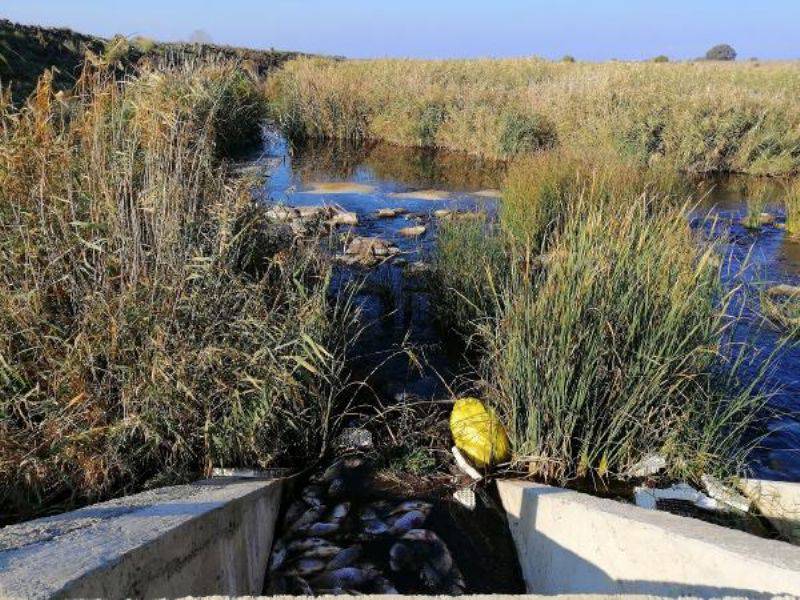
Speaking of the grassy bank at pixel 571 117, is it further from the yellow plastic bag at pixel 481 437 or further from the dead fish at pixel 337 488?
the dead fish at pixel 337 488

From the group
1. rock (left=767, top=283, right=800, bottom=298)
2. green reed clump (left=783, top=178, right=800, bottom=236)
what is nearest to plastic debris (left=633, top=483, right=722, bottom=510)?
rock (left=767, top=283, right=800, bottom=298)

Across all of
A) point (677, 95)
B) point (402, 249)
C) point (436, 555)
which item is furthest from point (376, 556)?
point (677, 95)

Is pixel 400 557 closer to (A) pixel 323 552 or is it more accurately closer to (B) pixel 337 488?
(A) pixel 323 552

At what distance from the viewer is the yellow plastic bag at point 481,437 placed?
10.9 feet

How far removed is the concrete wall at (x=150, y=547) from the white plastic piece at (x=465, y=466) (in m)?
1.00

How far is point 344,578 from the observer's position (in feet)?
8.92

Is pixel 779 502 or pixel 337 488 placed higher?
pixel 779 502

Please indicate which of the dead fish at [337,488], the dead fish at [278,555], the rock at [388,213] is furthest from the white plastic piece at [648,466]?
the rock at [388,213]

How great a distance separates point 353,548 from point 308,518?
1.12 feet

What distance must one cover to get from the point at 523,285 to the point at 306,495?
5.02 ft

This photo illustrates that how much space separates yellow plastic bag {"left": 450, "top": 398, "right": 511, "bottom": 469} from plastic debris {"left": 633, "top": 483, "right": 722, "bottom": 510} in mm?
671

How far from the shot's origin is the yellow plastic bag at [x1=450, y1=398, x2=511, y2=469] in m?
3.32

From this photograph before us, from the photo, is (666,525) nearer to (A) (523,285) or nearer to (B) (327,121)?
(A) (523,285)

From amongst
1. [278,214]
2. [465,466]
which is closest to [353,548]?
[465,466]
